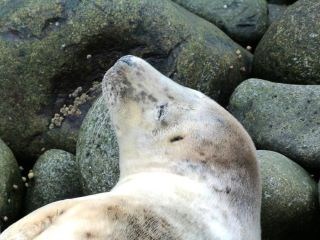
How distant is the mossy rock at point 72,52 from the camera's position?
620cm

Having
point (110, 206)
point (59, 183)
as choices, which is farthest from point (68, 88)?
point (110, 206)

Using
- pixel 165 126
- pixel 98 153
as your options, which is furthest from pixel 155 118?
pixel 98 153

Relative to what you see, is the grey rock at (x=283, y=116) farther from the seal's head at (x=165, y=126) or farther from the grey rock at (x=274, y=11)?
the seal's head at (x=165, y=126)

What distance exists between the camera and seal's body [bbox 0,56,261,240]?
2898mm

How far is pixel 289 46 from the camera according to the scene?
652 cm

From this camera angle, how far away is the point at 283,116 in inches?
232

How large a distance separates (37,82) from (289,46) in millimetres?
2171

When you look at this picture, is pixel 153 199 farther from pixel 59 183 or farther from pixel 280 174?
pixel 59 183

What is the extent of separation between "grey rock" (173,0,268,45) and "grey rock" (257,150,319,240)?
2063 mm

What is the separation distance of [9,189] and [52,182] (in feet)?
1.12

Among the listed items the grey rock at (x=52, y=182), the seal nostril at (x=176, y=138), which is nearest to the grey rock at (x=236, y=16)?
the grey rock at (x=52, y=182)

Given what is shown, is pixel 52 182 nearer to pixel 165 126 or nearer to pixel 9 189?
pixel 9 189

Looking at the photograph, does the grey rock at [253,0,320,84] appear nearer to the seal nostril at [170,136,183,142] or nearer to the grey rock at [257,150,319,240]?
the grey rock at [257,150,319,240]

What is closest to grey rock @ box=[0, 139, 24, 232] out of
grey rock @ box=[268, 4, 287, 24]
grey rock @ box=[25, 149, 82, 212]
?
grey rock @ box=[25, 149, 82, 212]
